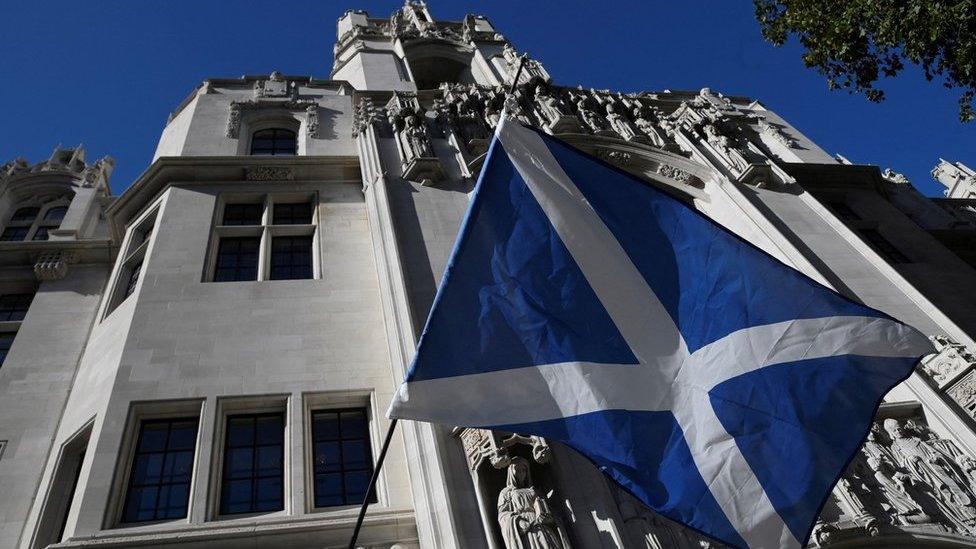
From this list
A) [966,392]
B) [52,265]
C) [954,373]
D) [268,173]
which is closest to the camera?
[966,392]

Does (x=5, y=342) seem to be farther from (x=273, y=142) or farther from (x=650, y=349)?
(x=650, y=349)

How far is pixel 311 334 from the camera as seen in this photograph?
15.2 metres

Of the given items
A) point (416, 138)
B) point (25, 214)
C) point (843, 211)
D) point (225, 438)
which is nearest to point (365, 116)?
point (416, 138)

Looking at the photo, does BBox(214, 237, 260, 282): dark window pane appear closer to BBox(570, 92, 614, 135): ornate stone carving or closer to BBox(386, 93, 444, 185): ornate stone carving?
BBox(386, 93, 444, 185): ornate stone carving

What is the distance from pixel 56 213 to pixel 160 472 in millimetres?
17328

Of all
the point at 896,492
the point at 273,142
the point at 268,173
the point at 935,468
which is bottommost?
the point at 896,492

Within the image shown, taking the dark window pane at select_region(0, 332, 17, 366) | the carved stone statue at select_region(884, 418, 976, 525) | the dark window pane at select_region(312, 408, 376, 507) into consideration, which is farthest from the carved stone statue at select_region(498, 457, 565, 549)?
the dark window pane at select_region(0, 332, 17, 366)

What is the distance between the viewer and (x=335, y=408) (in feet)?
45.4

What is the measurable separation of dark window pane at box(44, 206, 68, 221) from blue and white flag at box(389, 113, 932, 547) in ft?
67.5

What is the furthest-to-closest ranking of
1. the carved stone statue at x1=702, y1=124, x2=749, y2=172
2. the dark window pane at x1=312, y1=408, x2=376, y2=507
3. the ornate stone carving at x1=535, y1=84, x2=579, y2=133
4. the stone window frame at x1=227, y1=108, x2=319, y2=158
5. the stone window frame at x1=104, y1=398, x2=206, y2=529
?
the stone window frame at x1=227, y1=108, x2=319, y2=158 → the ornate stone carving at x1=535, y1=84, x2=579, y2=133 → the carved stone statue at x1=702, y1=124, x2=749, y2=172 → the dark window pane at x1=312, y1=408, x2=376, y2=507 → the stone window frame at x1=104, y1=398, x2=206, y2=529

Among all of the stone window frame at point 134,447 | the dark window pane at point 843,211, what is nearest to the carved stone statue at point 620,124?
the dark window pane at point 843,211

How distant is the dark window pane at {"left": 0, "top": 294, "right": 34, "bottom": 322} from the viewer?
19.3m

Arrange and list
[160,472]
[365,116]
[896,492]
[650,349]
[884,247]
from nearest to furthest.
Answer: [650,349], [160,472], [896,492], [365,116], [884,247]

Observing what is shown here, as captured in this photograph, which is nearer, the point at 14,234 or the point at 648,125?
the point at 14,234
